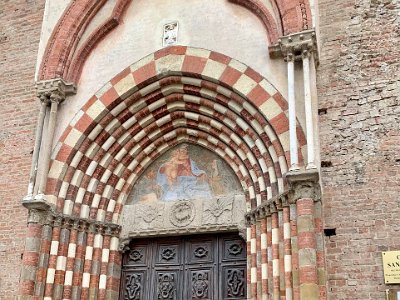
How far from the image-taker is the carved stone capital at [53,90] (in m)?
7.64

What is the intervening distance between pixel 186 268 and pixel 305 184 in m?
2.25

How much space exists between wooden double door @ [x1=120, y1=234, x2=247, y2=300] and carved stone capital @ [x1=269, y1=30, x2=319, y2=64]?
249 cm

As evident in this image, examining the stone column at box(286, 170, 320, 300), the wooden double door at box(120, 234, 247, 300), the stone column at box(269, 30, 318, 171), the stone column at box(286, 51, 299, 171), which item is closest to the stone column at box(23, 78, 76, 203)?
the wooden double door at box(120, 234, 247, 300)

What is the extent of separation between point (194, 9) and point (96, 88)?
5.89 feet

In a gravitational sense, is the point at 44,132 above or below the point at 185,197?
above

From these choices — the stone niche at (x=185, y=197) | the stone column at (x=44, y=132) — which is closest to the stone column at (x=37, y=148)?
the stone column at (x=44, y=132)

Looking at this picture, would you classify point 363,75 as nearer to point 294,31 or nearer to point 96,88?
point 294,31

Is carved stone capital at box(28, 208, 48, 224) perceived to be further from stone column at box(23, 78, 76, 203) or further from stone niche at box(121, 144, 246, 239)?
stone niche at box(121, 144, 246, 239)

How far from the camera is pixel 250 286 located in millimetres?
6676

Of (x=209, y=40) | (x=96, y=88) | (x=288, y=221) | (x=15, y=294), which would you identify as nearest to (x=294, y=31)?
(x=209, y=40)

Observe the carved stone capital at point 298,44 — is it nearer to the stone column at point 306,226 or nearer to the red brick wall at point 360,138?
the red brick wall at point 360,138

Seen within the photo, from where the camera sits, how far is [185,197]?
25.2 ft

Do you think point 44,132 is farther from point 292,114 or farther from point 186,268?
point 292,114

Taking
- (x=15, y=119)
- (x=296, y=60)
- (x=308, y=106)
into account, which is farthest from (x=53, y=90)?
(x=308, y=106)
